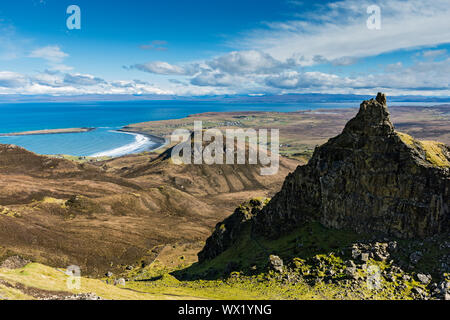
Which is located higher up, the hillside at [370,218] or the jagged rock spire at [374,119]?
the jagged rock spire at [374,119]

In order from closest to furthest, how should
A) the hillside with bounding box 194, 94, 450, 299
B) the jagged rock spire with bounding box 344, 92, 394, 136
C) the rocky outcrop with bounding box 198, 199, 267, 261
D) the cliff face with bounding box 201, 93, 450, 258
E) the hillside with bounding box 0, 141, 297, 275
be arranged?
the hillside with bounding box 194, 94, 450, 299 < the cliff face with bounding box 201, 93, 450, 258 < the jagged rock spire with bounding box 344, 92, 394, 136 < the rocky outcrop with bounding box 198, 199, 267, 261 < the hillside with bounding box 0, 141, 297, 275

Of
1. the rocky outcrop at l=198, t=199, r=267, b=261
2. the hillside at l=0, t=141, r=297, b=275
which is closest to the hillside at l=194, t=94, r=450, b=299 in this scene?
the rocky outcrop at l=198, t=199, r=267, b=261

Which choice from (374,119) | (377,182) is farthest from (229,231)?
(374,119)

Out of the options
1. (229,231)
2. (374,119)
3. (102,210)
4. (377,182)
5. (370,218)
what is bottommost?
(102,210)

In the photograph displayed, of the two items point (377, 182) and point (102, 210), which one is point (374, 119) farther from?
point (102, 210)

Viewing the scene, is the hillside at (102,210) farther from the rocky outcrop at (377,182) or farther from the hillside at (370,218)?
the rocky outcrop at (377,182)

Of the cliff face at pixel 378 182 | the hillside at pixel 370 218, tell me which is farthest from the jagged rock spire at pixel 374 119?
the hillside at pixel 370 218

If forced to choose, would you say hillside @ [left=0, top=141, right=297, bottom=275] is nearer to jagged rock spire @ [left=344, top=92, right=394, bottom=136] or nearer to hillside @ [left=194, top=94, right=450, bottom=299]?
hillside @ [left=194, top=94, right=450, bottom=299]

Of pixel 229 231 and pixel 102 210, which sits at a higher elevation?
pixel 229 231

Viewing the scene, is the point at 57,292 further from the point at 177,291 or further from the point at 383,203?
the point at 383,203
